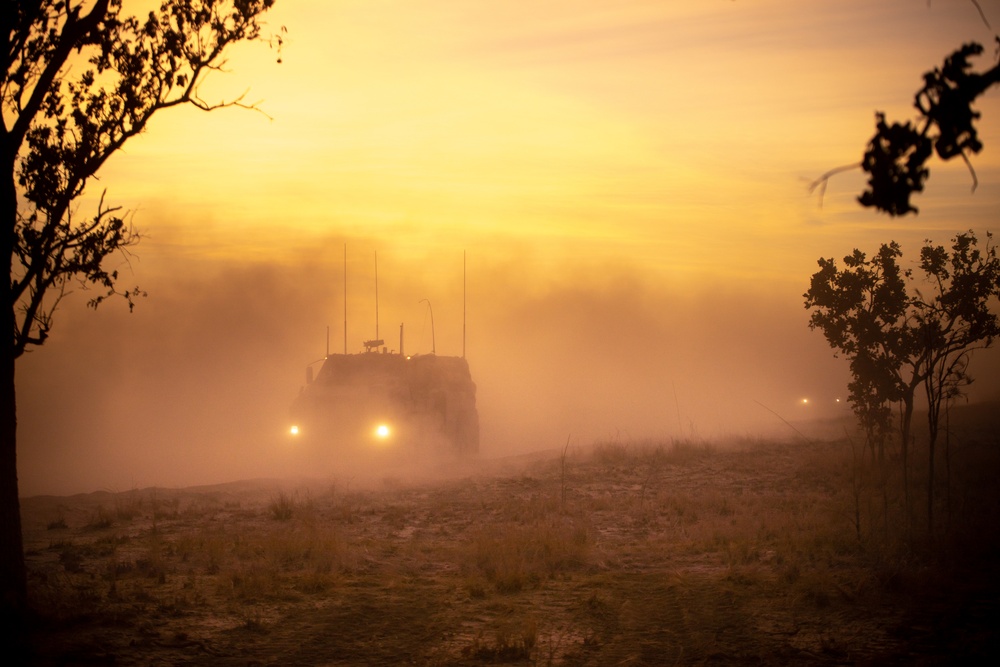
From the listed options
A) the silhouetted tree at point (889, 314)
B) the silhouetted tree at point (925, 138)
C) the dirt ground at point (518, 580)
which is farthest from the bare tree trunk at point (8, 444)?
the silhouetted tree at point (889, 314)

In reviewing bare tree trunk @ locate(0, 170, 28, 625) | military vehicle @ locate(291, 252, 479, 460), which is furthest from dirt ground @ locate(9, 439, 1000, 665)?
military vehicle @ locate(291, 252, 479, 460)

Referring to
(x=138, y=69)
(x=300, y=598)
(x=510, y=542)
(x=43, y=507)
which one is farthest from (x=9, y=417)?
(x=43, y=507)

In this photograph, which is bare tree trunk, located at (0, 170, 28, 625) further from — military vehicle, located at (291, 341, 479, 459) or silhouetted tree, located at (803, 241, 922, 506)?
military vehicle, located at (291, 341, 479, 459)

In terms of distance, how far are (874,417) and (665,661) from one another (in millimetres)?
Answer: 17185

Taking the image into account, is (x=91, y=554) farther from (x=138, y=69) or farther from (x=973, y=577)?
(x=973, y=577)

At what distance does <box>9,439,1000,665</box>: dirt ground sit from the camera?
995 cm

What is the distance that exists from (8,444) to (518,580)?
8.06m

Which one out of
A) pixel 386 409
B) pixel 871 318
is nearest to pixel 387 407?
pixel 386 409

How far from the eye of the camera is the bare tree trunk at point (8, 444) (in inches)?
418

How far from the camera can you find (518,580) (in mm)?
13289

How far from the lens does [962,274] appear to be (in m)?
20.6

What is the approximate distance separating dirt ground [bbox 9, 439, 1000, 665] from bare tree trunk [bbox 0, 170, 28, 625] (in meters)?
0.61

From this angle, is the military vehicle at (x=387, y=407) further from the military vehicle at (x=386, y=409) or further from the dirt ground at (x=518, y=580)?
the dirt ground at (x=518, y=580)

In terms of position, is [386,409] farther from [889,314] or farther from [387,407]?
[889,314]
